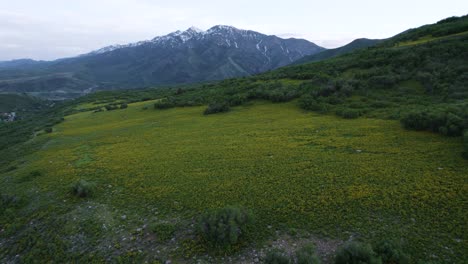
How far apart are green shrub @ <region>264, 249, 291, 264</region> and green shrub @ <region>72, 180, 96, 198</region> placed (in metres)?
9.91

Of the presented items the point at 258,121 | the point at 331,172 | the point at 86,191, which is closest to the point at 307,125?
the point at 258,121

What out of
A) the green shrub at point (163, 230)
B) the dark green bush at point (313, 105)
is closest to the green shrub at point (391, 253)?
the green shrub at point (163, 230)

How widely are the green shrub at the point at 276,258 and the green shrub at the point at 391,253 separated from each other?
8.12ft

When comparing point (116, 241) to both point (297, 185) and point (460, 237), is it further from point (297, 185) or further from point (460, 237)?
point (460, 237)

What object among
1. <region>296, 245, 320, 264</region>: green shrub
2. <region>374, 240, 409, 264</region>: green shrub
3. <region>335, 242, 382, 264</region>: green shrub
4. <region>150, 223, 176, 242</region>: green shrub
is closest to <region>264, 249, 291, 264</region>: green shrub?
<region>296, 245, 320, 264</region>: green shrub

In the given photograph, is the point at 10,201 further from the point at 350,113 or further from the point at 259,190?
the point at 350,113

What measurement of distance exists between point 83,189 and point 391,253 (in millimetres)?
13228

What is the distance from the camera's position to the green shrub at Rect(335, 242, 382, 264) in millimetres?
6824

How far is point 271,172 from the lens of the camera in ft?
44.3

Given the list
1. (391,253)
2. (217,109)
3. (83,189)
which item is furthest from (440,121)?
(217,109)

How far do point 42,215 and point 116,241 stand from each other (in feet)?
16.4

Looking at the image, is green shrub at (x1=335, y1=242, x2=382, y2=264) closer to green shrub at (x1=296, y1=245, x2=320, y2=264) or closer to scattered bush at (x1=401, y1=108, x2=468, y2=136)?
green shrub at (x1=296, y1=245, x2=320, y2=264)

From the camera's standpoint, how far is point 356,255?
6934 millimetres

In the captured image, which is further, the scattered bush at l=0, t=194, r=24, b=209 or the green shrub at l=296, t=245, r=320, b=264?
the scattered bush at l=0, t=194, r=24, b=209
